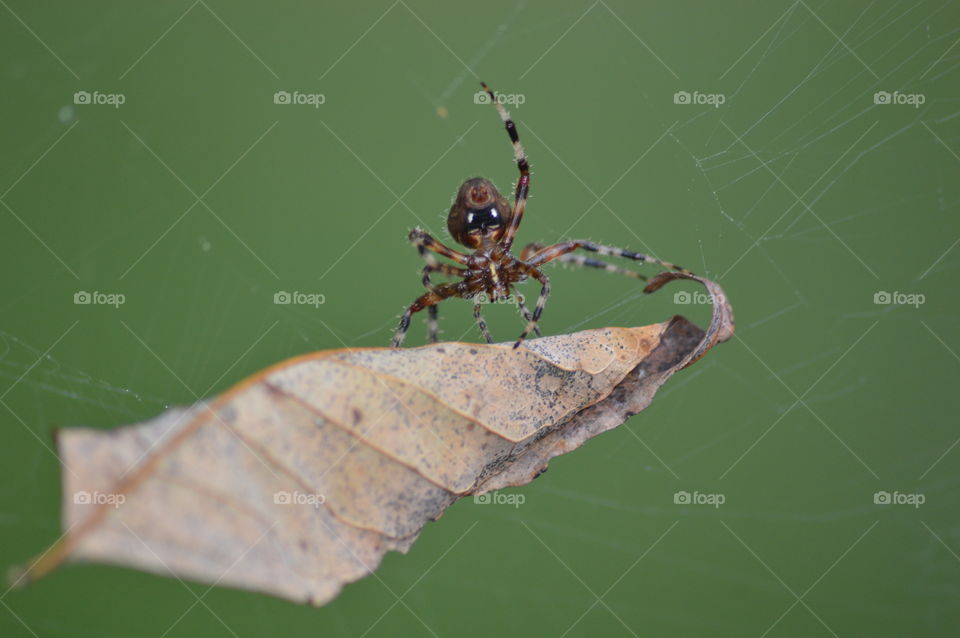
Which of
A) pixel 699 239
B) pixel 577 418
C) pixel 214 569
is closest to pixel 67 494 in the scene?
pixel 214 569

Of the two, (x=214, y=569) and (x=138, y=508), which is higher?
(x=138, y=508)

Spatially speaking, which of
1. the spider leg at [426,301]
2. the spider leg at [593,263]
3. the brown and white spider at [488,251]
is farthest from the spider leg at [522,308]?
the spider leg at [426,301]

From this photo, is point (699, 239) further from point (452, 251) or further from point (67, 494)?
point (67, 494)

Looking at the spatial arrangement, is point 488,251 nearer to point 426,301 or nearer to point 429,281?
point 429,281

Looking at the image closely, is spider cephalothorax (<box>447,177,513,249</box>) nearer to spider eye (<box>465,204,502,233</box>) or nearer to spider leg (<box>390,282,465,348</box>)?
spider eye (<box>465,204,502,233</box>)

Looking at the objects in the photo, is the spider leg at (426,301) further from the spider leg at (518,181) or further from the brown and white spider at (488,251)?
the spider leg at (518,181)

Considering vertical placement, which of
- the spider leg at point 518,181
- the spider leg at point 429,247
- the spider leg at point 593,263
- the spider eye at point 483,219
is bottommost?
the spider leg at point 429,247

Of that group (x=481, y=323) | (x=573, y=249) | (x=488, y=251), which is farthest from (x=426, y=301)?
(x=573, y=249)

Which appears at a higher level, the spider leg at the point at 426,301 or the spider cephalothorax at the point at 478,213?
the spider cephalothorax at the point at 478,213
